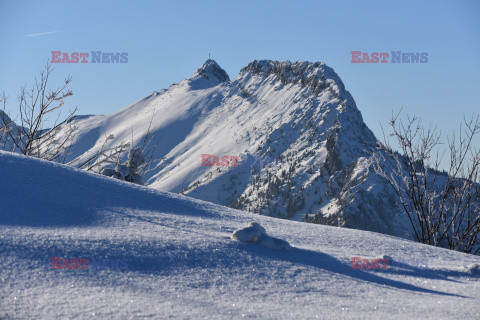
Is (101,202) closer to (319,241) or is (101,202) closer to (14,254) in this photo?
(14,254)

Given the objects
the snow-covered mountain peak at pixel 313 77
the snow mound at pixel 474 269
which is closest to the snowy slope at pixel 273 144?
the snow-covered mountain peak at pixel 313 77

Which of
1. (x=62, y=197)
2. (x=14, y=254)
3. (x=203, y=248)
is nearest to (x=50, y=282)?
(x=14, y=254)

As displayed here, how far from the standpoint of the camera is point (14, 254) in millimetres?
2543

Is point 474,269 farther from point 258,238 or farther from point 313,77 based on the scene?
point 313,77

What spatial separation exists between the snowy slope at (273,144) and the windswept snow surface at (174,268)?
381ft

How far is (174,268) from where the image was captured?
2754 mm

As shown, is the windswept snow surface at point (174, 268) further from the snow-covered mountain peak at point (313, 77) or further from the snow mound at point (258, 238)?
the snow-covered mountain peak at point (313, 77)

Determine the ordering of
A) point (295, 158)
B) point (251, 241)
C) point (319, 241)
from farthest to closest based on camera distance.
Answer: point (295, 158) → point (319, 241) → point (251, 241)

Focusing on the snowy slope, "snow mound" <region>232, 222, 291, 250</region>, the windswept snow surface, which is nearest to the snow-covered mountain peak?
the snowy slope

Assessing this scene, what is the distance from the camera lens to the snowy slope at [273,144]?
5256 inches

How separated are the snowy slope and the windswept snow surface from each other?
11624 cm

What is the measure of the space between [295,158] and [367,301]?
524 feet

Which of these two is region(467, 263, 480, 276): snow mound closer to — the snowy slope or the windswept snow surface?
the windswept snow surface

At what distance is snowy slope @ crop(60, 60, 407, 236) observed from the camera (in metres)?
134
